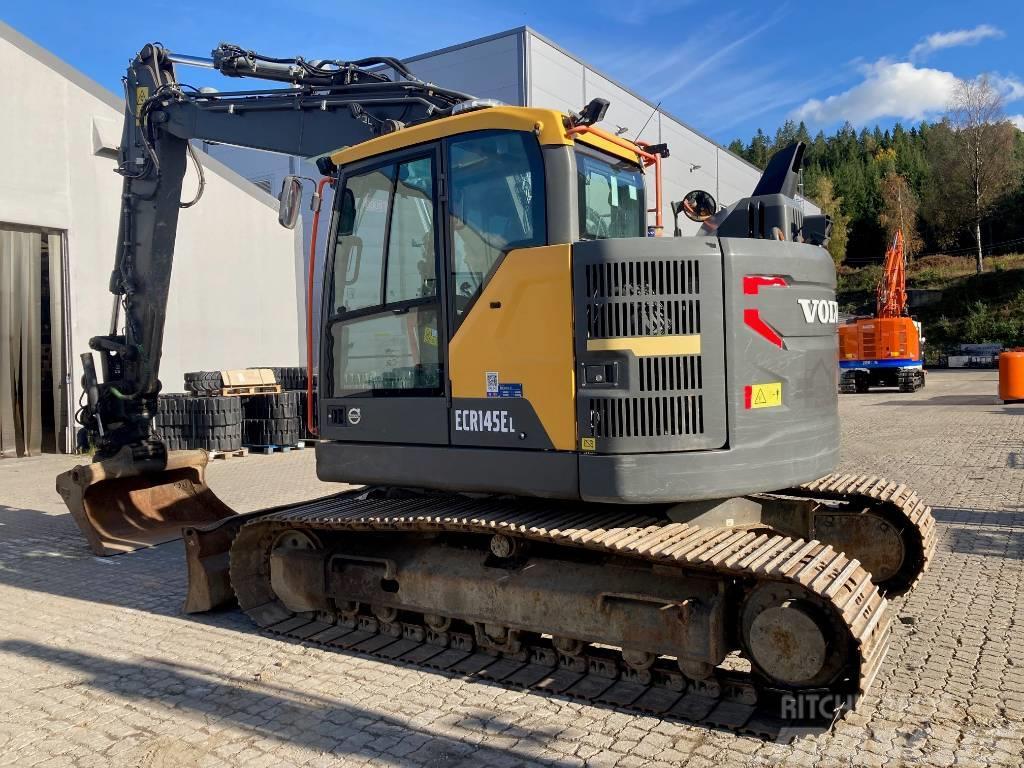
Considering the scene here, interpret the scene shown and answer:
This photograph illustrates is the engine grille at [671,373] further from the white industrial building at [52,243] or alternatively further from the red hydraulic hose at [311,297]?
the white industrial building at [52,243]

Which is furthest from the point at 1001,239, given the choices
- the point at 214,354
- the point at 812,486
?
the point at 812,486

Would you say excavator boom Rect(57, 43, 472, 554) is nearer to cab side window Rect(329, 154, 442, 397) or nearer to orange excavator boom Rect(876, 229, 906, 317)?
cab side window Rect(329, 154, 442, 397)

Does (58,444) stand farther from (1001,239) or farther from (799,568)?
(1001,239)

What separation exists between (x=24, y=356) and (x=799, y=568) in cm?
1550

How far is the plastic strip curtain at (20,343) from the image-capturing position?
15.1 meters

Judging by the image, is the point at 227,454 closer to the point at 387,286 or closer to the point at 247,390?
the point at 247,390

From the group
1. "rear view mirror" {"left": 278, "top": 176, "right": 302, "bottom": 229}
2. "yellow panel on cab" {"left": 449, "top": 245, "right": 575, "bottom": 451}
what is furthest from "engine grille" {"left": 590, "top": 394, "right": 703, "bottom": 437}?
"rear view mirror" {"left": 278, "top": 176, "right": 302, "bottom": 229}

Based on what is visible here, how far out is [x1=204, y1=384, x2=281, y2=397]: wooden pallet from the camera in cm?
1577

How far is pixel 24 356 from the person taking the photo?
15422 millimetres

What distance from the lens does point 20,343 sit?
15.4 meters

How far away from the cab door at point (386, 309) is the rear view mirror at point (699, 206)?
186cm

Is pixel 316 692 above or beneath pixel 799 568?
beneath

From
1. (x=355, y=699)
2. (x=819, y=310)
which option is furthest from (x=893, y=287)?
(x=355, y=699)

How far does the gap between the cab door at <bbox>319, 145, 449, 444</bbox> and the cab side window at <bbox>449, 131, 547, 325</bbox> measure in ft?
0.48
